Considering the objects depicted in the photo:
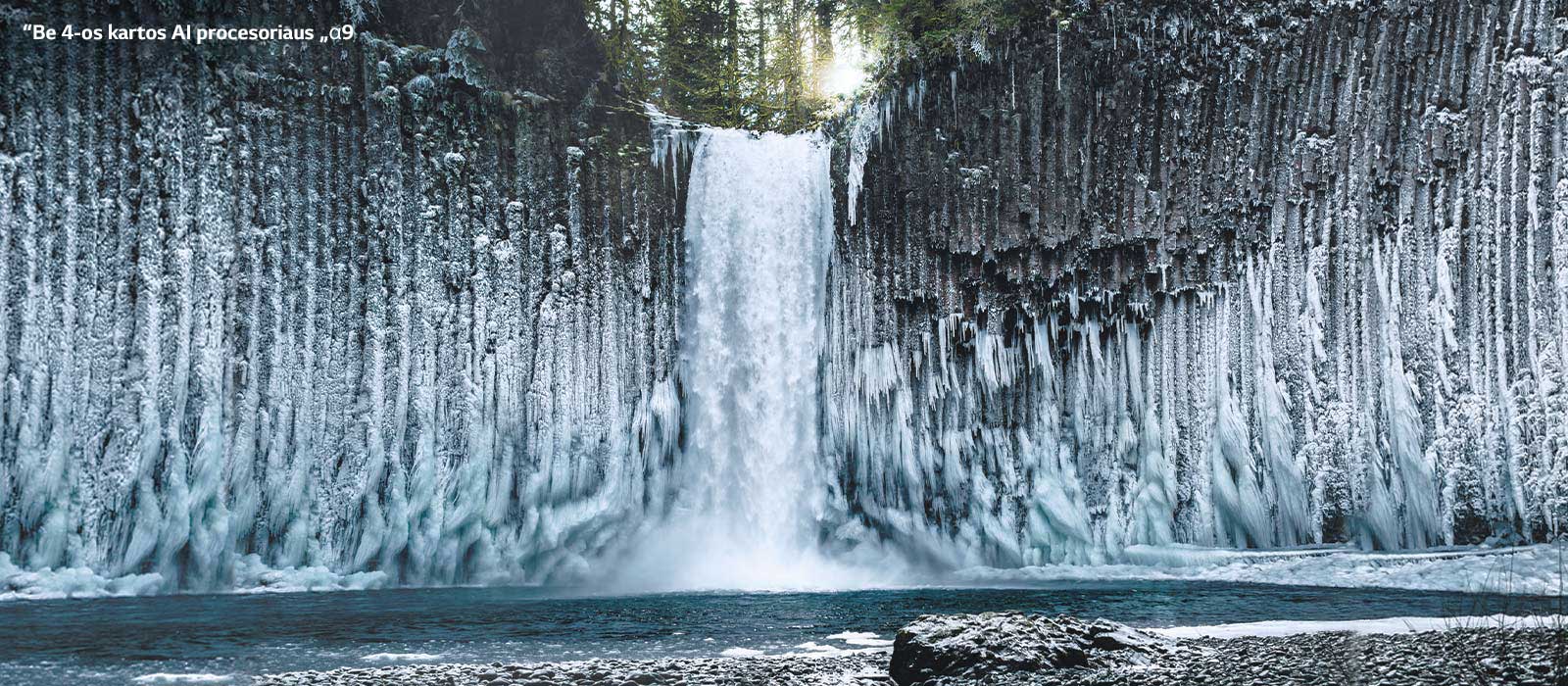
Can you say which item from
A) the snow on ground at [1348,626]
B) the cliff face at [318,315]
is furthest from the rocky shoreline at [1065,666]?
the cliff face at [318,315]

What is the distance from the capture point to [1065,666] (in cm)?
633

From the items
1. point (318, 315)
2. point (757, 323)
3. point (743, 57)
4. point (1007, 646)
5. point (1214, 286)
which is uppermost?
point (743, 57)

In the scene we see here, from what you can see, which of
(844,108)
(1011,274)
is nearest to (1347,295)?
(1011,274)

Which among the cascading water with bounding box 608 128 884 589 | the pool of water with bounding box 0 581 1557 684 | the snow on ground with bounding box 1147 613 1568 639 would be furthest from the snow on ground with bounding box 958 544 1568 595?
the snow on ground with bounding box 1147 613 1568 639

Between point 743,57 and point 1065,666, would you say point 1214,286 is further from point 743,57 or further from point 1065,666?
point 743,57

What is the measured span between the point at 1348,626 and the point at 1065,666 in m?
3.26

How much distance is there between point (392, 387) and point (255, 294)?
2.35m

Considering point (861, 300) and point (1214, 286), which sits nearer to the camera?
point (1214, 286)

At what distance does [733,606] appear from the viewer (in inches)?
436

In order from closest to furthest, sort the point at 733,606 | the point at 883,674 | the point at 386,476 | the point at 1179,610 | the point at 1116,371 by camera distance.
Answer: the point at 883,674, the point at 1179,610, the point at 733,606, the point at 386,476, the point at 1116,371

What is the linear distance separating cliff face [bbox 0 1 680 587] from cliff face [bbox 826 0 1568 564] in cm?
461

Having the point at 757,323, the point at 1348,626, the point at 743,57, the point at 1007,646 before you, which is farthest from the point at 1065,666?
the point at 743,57

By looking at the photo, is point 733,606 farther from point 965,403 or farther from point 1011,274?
point 1011,274

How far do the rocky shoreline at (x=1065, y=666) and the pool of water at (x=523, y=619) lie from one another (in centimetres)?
64
